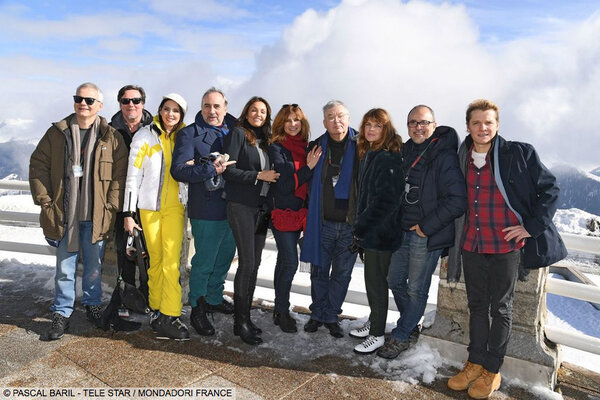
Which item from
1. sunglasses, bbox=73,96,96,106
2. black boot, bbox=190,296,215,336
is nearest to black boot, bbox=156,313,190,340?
black boot, bbox=190,296,215,336

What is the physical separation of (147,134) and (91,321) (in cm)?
200

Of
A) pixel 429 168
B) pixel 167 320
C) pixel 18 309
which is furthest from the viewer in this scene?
pixel 18 309

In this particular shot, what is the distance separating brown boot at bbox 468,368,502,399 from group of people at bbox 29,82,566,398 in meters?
0.09

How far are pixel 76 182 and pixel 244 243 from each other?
1690 mm

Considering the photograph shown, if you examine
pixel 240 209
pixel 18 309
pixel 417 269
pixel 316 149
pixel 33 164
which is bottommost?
pixel 18 309

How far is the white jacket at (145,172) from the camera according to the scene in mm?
4168

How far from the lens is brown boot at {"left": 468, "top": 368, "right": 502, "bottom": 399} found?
11.2ft

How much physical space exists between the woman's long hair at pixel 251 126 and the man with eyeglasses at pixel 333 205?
0.43 m

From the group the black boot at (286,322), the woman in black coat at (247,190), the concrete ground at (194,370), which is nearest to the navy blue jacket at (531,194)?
the concrete ground at (194,370)

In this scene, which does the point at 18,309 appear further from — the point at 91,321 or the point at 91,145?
the point at 91,145

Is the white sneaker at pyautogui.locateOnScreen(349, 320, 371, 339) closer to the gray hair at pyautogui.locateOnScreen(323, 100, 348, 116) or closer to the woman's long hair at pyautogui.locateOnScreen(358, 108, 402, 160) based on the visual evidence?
the woman's long hair at pyautogui.locateOnScreen(358, 108, 402, 160)

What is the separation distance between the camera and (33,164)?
13.9 ft

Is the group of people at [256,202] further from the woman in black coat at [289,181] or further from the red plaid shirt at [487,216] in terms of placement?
the red plaid shirt at [487,216]

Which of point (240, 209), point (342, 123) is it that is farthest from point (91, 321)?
point (342, 123)
